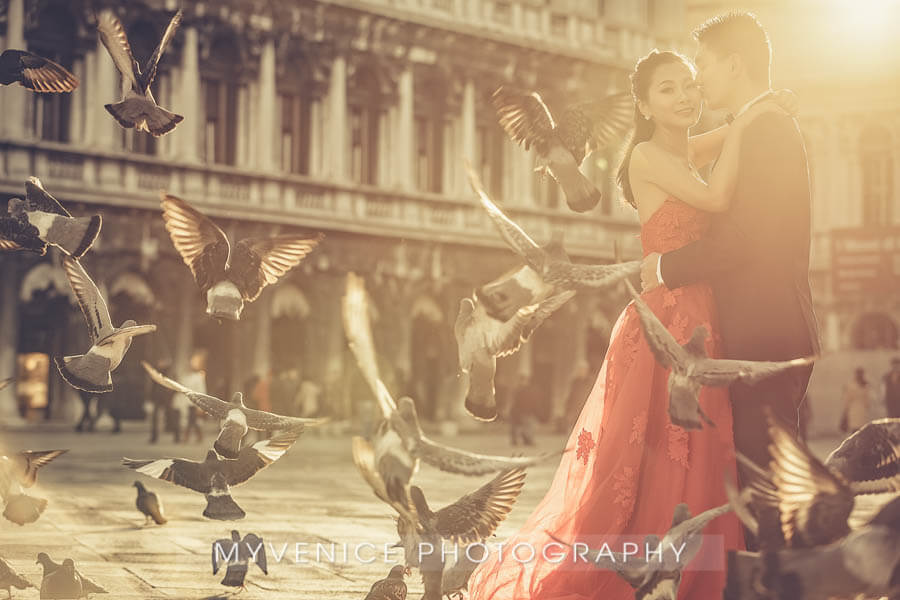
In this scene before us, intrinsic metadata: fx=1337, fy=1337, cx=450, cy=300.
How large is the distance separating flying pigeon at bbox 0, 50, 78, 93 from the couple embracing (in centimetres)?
185

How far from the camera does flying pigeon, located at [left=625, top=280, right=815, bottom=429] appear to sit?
3572 millimetres

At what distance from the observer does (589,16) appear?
26.3 m

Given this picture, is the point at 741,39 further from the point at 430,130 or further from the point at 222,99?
the point at 430,130

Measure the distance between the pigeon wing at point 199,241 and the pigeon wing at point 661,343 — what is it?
1.31 metres

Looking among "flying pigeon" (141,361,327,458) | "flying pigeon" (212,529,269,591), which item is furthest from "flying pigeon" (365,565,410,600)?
"flying pigeon" (212,529,269,591)

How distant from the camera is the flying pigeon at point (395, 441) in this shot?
3.23 meters

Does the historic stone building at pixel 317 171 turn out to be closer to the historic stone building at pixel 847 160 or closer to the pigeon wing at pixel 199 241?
the historic stone building at pixel 847 160

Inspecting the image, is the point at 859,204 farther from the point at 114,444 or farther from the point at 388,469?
the point at 388,469

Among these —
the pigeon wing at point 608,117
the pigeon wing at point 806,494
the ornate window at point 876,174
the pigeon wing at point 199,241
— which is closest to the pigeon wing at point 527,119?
the pigeon wing at point 608,117

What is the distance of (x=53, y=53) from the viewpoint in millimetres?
20484

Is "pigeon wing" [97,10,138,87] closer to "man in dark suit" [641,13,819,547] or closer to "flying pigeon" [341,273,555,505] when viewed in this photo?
"flying pigeon" [341,273,555,505]

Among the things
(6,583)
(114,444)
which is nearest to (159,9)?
(114,444)

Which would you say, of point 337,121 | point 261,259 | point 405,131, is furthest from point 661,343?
point 405,131

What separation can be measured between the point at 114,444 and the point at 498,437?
7505 mm
